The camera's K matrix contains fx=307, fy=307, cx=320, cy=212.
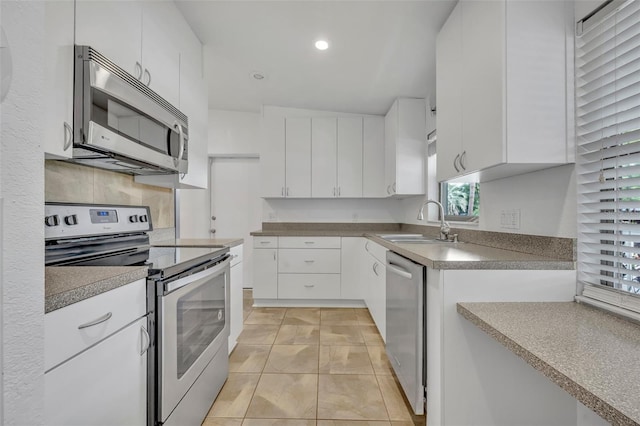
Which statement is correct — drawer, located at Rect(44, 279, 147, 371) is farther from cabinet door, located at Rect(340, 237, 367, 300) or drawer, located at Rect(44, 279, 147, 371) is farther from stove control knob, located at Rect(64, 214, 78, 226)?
cabinet door, located at Rect(340, 237, 367, 300)

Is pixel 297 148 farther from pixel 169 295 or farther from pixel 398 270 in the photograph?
pixel 169 295

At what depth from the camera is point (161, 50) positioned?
5.94 feet

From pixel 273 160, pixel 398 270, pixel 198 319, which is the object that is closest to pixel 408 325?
pixel 398 270

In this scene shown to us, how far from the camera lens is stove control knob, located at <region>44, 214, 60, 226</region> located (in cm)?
125

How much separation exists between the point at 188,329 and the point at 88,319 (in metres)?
0.59

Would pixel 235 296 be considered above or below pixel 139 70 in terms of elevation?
below

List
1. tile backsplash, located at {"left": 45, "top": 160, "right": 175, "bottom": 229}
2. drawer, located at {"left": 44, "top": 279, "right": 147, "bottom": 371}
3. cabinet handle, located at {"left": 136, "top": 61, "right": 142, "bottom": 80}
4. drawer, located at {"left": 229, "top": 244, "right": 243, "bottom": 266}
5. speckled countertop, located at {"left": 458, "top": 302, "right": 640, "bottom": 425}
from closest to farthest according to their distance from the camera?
1. speckled countertop, located at {"left": 458, "top": 302, "right": 640, "bottom": 425}
2. drawer, located at {"left": 44, "top": 279, "right": 147, "bottom": 371}
3. tile backsplash, located at {"left": 45, "top": 160, "right": 175, "bottom": 229}
4. cabinet handle, located at {"left": 136, "top": 61, "right": 142, "bottom": 80}
5. drawer, located at {"left": 229, "top": 244, "right": 243, "bottom": 266}

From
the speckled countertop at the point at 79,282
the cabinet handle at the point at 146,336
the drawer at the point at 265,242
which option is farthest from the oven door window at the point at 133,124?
the drawer at the point at 265,242

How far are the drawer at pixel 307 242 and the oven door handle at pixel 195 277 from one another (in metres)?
1.56

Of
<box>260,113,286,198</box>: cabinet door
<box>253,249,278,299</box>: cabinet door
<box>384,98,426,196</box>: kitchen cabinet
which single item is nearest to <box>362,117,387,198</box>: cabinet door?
<box>384,98,426,196</box>: kitchen cabinet

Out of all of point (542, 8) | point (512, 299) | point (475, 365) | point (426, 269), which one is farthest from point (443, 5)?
point (475, 365)

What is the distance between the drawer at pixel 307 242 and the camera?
350cm

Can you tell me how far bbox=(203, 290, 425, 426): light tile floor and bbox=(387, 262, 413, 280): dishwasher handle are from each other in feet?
2.39

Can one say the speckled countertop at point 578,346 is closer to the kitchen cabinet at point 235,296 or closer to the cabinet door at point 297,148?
the kitchen cabinet at point 235,296
